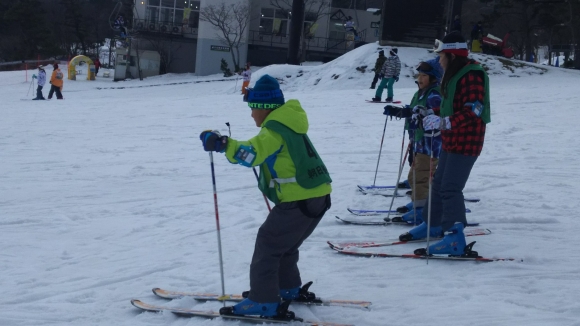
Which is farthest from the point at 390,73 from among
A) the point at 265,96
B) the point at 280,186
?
the point at 280,186

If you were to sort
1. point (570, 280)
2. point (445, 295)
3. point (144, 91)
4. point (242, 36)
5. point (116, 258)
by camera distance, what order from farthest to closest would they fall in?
point (242, 36) < point (144, 91) < point (116, 258) < point (570, 280) < point (445, 295)

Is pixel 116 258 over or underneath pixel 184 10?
underneath

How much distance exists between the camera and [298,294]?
405 centimetres

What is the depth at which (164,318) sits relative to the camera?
12.8 feet

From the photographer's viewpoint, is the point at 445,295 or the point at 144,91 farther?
the point at 144,91

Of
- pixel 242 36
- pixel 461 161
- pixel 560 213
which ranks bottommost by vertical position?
pixel 560 213

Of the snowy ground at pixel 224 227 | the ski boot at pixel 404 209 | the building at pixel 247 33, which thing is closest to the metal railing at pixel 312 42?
the building at pixel 247 33

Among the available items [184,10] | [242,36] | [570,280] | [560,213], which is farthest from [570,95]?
[184,10]

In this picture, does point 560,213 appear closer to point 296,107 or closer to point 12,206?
point 296,107

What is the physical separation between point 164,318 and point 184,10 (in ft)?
136

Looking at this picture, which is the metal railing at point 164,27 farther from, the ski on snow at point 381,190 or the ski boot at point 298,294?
the ski boot at point 298,294

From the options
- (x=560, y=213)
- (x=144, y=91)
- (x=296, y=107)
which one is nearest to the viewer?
(x=296, y=107)

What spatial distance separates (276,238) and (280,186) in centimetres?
31

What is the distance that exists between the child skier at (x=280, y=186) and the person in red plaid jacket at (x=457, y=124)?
4.72 ft
